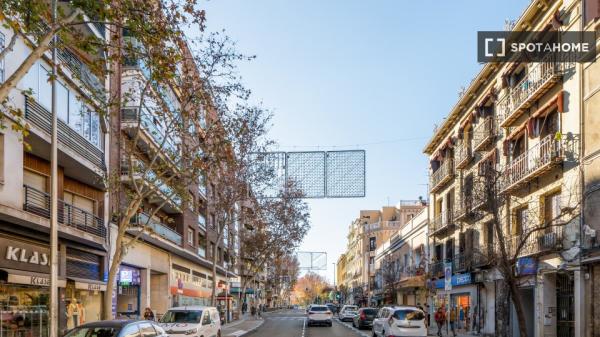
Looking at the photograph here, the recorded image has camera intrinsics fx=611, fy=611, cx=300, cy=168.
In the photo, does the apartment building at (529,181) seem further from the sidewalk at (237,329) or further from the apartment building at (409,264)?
the sidewalk at (237,329)

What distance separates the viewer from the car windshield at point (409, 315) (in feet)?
82.3

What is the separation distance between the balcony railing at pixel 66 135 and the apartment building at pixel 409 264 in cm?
2775

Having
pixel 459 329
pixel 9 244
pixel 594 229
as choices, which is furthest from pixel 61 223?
pixel 459 329

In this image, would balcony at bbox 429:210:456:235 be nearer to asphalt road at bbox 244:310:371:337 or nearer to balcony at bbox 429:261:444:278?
balcony at bbox 429:261:444:278

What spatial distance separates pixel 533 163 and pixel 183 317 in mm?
15930

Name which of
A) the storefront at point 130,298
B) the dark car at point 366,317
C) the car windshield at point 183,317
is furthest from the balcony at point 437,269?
the car windshield at point 183,317

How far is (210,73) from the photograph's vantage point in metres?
21.2

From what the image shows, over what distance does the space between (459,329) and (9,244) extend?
28028 mm

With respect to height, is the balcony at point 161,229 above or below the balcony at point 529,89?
below

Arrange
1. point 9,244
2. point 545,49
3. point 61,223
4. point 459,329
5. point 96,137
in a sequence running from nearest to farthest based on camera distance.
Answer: point 9,244, point 61,223, point 545,49, point 96,137, point 459,329

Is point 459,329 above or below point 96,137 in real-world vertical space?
below

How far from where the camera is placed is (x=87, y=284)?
26.0 m

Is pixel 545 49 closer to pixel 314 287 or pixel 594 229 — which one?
pixel 594 229

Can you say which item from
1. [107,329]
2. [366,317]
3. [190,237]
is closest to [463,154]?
[366,317]
